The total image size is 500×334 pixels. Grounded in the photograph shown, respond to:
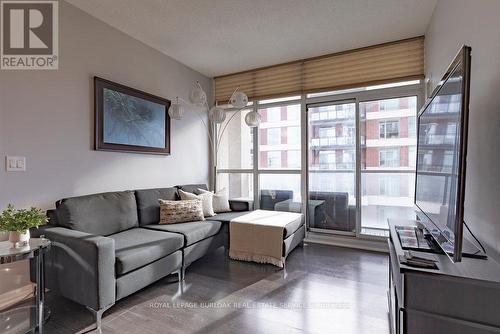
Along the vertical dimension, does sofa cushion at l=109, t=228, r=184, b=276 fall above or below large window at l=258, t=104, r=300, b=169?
below

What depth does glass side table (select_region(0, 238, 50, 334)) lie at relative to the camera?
5.42ft

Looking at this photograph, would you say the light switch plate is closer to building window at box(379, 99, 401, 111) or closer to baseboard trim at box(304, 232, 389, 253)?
baseboard trim at box(304, 232, 389, 253)

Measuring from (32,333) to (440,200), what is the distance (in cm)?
264

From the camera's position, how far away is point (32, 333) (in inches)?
66.7

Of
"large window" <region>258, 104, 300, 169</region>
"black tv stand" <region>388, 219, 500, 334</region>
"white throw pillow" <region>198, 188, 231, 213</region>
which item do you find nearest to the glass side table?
"white throw pillow" <region>198, 188, 231, 213</region>

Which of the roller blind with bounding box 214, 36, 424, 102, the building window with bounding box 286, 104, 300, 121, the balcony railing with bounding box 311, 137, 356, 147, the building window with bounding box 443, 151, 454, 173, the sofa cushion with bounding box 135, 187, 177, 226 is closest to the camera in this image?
the building window with bounding box 443, 151, 454, 173

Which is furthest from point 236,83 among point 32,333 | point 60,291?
point 32,333

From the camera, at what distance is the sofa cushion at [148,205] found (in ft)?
9.38

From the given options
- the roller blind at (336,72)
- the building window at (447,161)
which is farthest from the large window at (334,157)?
the building window at (447,161)

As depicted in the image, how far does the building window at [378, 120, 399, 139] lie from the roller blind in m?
0.55

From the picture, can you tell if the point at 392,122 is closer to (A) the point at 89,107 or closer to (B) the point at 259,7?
(B) the point at 259,7

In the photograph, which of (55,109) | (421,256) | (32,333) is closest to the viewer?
(421,256)

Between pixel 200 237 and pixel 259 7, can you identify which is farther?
pixel 200 237

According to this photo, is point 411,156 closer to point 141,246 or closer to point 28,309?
point 141,246
